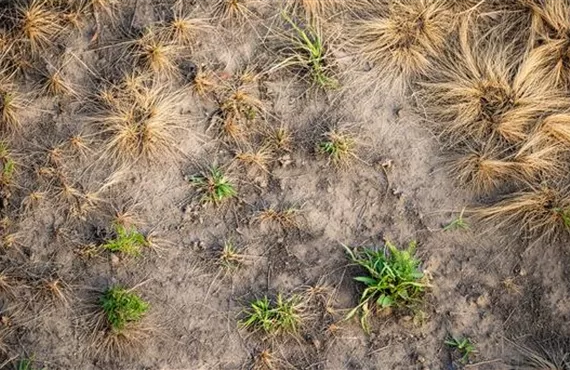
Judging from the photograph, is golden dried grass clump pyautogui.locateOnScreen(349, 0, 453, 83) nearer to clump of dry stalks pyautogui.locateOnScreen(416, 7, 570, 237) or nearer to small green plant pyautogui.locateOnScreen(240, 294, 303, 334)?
clump of dry stalks pyautogui.locateOnScreen(416, 7, 570, 237)

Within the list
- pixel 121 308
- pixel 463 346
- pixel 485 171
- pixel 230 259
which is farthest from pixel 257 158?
pixel 463 346

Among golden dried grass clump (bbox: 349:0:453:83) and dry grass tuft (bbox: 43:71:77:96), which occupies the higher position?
golden dried grass clump (bbox: 349:0:453:83)

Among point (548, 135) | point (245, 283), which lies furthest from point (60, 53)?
point (548, 135)

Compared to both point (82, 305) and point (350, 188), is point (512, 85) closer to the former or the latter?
point (350, 188)

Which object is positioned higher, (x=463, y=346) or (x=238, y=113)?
(x=238, y=113)

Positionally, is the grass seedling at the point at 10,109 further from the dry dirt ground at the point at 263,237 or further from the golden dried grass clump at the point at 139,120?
the golden dried grass clump at the point at 139,120

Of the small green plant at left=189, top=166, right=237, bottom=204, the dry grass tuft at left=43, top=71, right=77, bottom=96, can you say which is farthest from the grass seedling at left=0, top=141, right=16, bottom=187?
the small green plant at left=189, top=166, right=237, bottom=204

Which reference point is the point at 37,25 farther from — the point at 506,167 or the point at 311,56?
the point at 506,167
